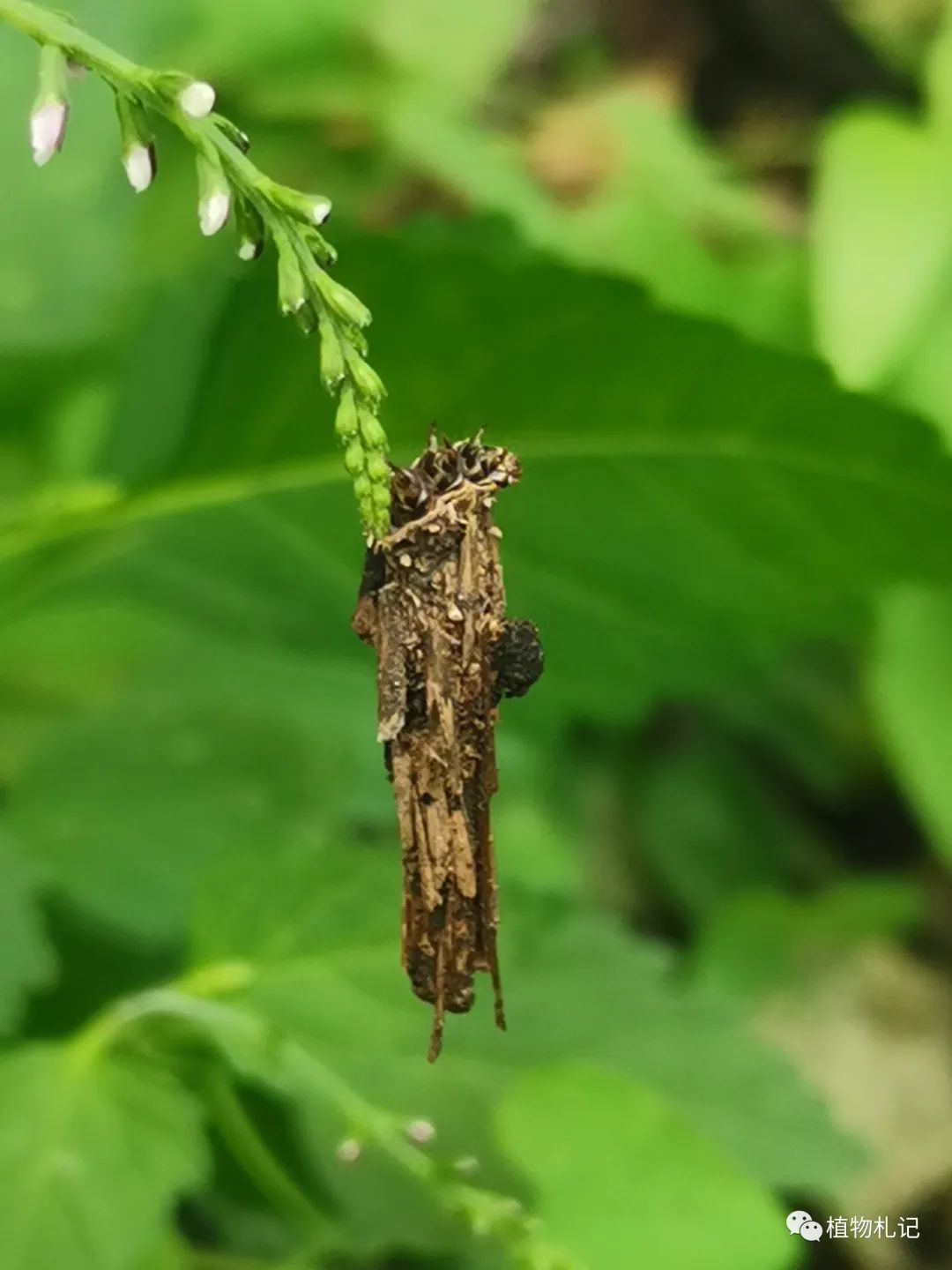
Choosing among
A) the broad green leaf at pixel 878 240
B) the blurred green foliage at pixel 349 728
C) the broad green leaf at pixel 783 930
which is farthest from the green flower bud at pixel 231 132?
the broad green leaf at pixel 783 930

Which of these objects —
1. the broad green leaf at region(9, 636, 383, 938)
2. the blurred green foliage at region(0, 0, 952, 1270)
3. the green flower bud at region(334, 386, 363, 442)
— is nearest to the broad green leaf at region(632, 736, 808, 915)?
the blurred green foliage at region(0, 0, 952, 1270)

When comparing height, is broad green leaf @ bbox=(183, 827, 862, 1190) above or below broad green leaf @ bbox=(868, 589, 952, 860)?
below

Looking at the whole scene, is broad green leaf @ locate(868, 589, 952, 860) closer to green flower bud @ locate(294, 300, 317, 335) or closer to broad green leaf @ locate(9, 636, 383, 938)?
broad green leaf @ locate(9, 636, 383, 938)

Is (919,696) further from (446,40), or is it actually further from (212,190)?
(212,190)

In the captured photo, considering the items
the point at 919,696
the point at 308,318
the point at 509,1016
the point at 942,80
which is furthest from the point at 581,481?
the point at 942,80

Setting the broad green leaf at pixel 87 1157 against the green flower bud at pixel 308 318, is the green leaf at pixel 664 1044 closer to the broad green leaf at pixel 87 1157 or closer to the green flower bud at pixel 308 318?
the broad green leaf at pixel 87 1157

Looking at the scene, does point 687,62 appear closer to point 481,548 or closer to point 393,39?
point 393,39
